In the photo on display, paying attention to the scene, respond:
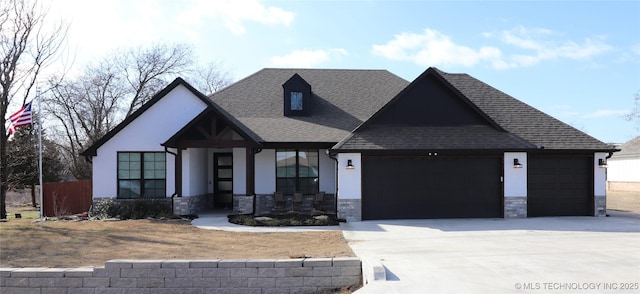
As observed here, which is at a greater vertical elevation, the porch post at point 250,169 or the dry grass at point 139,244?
the porch post at point 250,169

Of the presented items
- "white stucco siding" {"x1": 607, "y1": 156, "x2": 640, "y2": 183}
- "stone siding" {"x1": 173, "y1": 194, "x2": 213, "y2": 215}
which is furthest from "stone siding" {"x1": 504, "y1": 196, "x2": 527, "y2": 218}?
"white stucco siding" {"x1": 607, "y1": 156, "x2": 640, "y2": 183}

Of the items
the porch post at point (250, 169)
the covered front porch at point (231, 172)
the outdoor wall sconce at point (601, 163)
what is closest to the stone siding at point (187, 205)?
the covered front porch at point (231, 172)

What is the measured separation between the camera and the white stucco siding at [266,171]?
17500 millimetres

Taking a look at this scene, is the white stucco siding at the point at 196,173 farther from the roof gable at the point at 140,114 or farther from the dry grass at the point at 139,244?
the dry grass at the point at 139,244

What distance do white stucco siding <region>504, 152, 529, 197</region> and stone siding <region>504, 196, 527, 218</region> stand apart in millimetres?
132

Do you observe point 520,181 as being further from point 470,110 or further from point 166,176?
point 166,176

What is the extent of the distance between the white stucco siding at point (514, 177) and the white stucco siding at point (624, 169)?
2469 centimetres

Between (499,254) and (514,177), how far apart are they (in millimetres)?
6829

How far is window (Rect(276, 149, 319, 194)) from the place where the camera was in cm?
1766

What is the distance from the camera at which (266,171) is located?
57.7ft

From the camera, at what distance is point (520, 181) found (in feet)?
50.5

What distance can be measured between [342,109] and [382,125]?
3.82 meters

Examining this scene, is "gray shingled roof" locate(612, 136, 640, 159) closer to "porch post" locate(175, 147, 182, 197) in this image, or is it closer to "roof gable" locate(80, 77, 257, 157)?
"roof gable" locate(80, 77, 257, 157)

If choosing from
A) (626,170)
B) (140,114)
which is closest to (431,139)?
(140,114)
